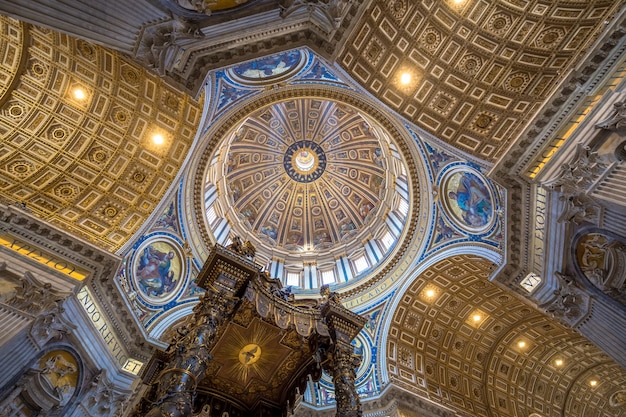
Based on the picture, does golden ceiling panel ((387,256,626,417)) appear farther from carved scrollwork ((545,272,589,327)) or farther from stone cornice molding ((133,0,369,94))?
stone cornice molding ((133,0,369,94))

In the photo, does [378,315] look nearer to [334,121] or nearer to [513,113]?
[513,113]

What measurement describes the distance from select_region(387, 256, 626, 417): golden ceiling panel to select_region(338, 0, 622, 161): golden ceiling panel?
264 inches

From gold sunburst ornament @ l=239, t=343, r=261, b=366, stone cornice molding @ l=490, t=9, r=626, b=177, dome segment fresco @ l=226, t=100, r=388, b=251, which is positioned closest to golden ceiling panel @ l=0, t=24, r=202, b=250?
gold sunburst ornament @ l=239, t=343, r=261, b=366

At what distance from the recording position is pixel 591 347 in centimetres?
1655

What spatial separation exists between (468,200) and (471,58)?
5.19 meters

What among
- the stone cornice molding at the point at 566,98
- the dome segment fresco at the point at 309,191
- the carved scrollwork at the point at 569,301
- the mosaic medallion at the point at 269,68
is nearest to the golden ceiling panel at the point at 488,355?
the dome segment fresco at the point at 309,191

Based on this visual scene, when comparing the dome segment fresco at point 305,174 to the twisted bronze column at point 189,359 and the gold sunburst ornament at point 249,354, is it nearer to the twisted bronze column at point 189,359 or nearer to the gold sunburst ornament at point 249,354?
the gold sunburst ornament at point 249,354

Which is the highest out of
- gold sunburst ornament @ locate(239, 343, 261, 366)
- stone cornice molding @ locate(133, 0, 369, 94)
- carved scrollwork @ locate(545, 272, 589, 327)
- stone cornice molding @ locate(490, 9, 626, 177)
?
stone cornice molding @ locate(490, 9, 626, 177)

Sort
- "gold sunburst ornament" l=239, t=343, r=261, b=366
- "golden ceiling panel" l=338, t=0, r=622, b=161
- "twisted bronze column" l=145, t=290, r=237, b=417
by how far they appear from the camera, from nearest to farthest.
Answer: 1. "twisted bronze column" l=145, t=290, r=237, b=417
2. "golden ceiling panel" l=338, t=0, r=622, b=161
3. "gold sunburst ornament" l=239, t=343, r=261, b=366

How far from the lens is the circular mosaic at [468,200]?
13.2 m

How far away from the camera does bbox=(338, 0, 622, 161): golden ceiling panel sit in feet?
33.4

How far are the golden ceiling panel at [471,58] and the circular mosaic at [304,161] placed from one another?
1303cm

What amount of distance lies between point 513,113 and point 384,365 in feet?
35.8

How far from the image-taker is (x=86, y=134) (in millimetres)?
12812
